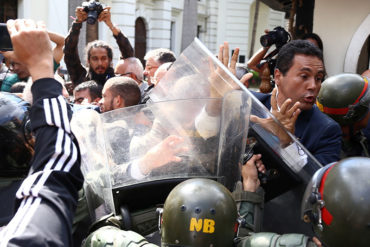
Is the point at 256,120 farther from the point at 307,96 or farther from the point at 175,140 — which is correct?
the point at 307,96

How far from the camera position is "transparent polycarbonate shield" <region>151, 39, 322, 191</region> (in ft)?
7.66

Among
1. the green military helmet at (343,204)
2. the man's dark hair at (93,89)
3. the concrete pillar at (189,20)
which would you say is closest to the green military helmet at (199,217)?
the green military helmet at (343,204)

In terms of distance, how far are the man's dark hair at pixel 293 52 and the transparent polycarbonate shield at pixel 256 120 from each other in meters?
0.92

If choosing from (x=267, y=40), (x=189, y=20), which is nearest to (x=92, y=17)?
(x=267, y=40)

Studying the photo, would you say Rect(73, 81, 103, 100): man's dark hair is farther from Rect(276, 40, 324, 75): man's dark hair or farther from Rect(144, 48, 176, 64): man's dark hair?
Rect(276, 40, 324, 75): man's dark hair

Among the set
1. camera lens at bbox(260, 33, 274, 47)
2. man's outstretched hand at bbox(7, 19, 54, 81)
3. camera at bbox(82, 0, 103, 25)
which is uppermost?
camera at bbox(82, 0, 103, 25)

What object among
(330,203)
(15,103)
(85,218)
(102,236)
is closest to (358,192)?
(330,203)

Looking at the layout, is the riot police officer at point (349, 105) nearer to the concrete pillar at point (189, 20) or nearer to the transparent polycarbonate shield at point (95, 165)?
the transparent polycarbonate shield at point (95, 165)

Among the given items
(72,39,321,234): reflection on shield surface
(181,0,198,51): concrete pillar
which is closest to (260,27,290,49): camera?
(72,39,321,234): reflection on shield surface

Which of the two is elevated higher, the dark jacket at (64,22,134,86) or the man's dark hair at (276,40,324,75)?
the man's dark hair at (276,40,324,75)

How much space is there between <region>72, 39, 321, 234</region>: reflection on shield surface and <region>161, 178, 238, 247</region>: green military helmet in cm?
23

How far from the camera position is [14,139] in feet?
7.44

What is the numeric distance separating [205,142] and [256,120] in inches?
10.1

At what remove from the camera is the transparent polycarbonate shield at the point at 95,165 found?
2.41 metres
